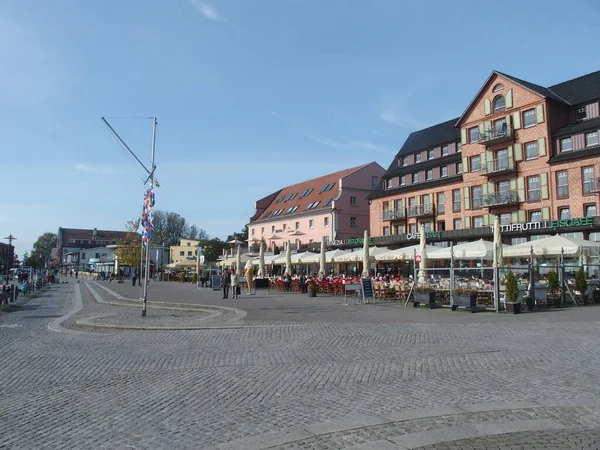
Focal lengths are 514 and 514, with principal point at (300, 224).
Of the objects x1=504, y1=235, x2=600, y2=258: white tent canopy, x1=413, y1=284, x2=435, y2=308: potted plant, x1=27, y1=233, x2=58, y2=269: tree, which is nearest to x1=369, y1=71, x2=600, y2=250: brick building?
x1=504, y1=235, x2=600, y2=258: white tent canopy

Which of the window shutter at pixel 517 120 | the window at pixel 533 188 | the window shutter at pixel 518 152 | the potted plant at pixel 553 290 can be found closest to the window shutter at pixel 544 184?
the window at pixel 533 188

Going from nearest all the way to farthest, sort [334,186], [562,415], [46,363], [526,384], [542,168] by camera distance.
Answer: [562,415] < [526,384] < [46,363] < [542,168] < [334,186]

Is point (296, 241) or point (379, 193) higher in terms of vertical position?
point (379, 193)

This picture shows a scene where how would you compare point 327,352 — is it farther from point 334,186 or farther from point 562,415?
point 334,186

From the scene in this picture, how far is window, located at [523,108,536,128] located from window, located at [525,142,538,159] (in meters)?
1.44

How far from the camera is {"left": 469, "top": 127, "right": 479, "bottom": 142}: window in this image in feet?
142

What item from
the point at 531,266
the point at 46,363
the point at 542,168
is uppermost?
the point at 542,168

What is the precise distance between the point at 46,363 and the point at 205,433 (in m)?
5.11

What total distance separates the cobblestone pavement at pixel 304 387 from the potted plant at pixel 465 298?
4164 millimetres

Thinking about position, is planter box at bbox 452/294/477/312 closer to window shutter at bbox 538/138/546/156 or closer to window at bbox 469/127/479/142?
window shutter at bbox 538/138/546/156

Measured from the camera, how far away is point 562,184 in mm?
36250

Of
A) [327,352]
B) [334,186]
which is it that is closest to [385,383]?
[327,352]

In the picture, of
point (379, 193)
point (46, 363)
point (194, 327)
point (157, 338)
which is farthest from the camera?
point (379, 193)

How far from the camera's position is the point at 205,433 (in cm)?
509
